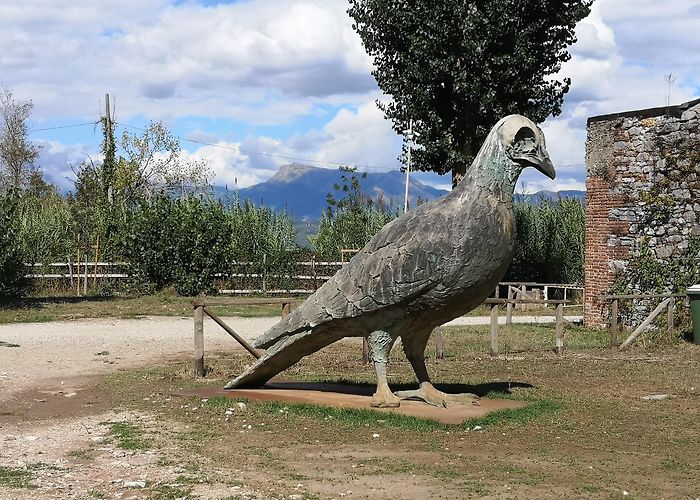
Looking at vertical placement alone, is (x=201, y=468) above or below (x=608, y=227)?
below

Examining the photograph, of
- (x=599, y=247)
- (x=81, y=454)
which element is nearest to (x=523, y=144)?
(x=81, y=454)

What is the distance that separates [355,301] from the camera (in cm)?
912

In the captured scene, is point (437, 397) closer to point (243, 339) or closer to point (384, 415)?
point (384, 415)

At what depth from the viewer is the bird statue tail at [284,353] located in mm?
9625

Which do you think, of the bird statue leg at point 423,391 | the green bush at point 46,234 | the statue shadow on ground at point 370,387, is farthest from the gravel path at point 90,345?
the green bush at point 46,234

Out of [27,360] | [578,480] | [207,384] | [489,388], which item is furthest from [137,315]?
[578,480]

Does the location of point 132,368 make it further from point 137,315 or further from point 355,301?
point 137,315

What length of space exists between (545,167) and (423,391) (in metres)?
2.71

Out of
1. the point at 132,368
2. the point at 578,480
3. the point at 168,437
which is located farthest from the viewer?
the point at 132,368

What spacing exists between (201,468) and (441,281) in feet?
9.45

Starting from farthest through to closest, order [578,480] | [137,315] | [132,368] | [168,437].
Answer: [137,315] → [132,368] → [168,437] → [578,480]

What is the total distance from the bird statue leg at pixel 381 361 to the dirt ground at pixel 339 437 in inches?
8.7

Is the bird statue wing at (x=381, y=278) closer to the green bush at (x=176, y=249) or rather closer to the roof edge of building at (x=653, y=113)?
the roof edge of building at (x=653, y=113)

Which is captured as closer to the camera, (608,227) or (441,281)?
(441,281)
